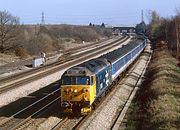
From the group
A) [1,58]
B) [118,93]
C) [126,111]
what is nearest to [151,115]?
[126,111]

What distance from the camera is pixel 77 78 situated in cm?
2305

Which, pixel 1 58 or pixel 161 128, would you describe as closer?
pixel 161 128

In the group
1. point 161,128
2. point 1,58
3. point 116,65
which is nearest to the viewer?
point 161,128

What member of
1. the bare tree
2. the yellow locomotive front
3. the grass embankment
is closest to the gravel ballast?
the yellow locomotive front

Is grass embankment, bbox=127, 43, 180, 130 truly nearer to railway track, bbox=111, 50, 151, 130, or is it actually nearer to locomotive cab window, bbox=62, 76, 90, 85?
railway track, bbox=111, 50, 151, 130

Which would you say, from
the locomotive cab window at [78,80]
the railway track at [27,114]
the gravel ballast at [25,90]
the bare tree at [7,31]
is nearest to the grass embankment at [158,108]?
the locomotive cab window at [78,80]

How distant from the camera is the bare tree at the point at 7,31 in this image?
6631cm

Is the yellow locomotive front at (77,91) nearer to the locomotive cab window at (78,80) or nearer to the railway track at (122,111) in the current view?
the locomotive cab window at (78,80)

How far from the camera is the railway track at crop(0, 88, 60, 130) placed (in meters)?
21.5

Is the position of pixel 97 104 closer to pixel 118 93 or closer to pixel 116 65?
pixel 118 93

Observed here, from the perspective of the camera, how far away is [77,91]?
22906 mm

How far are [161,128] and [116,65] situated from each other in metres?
18.0

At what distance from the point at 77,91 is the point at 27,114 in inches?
139

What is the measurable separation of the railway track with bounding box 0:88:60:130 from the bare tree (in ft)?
124
